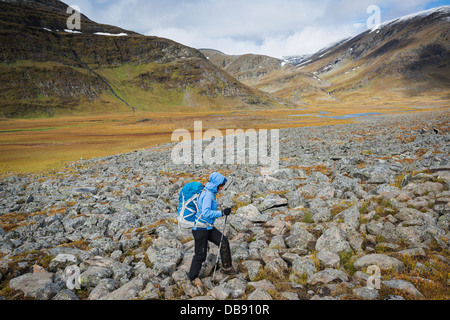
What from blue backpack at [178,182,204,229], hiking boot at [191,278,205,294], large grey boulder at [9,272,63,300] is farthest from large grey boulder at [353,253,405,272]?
large grey boulder at [9,272,63,300]

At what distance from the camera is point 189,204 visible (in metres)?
6.45

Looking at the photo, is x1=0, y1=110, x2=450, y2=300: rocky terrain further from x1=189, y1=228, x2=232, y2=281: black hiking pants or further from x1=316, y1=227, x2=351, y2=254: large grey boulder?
x1=189, y1=228, x2=232, y2=281: black hiking pants

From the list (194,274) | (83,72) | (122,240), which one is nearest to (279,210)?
(194,274)

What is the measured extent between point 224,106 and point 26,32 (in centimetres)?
16173

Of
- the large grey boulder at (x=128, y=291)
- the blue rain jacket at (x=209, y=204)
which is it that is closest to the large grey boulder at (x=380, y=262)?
the blue rain jacket at (x=209, y=204)

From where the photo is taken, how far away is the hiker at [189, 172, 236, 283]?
618 centimetres

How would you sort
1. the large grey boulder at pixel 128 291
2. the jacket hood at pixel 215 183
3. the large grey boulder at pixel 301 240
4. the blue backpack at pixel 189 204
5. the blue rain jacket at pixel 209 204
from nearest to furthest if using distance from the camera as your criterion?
the large grey boulder at pixel 128 291
the blue rain jacket at pixel 209 204
the jacket hood at pixel 215 183
the blue backpack at pixel 189 204
the large grey boulder at pixel 301 240

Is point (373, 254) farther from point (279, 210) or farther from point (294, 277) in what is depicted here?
point (279, 210)

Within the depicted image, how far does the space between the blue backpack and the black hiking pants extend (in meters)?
0.32

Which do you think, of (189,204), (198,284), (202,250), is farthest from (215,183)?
(198,284)

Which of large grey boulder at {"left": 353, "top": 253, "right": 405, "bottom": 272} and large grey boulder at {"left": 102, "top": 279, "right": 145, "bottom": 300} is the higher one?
large grey boulder at {"left": 353, "top": 253, "right": 405, "bottom": 272}

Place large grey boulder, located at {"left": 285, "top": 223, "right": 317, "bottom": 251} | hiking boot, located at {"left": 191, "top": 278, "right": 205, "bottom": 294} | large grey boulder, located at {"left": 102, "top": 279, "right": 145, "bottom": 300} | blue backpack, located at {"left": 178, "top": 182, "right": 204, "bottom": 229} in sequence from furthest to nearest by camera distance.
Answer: large grey boulder, located at {"left": 285, "top": 223, "right": 317, "bottom": 251}, blue backpack, located at {"left": 178, "top": 182, "right": 204, "bottom": 229}, hiking boot, located at {"left": 191, "top": 278, "right": 205, "bottom": 294}, large grey boulder, located at {"left": 102, "top": 279, "right": 145, "bottom": 300}

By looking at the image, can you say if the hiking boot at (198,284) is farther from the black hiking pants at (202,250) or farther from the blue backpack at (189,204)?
the blue backpack at (189,204)

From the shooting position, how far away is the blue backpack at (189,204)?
21.0ft
